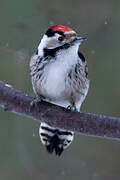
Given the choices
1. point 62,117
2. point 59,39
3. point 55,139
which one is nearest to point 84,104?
point 55,139

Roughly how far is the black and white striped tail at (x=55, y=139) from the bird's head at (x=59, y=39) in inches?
31.3

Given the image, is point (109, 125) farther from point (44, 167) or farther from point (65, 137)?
point (44, 167)

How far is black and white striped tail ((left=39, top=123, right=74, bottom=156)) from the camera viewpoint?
13.7 ft

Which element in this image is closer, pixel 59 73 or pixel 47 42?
pixel 59 73

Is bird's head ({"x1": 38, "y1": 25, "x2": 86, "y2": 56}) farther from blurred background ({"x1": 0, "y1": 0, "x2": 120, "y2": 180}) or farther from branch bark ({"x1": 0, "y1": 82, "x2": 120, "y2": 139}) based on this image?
blurred background ({"x1": 0, "y1": 0, "x2": 120, "y2": 180})

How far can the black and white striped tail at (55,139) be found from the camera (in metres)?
4.17

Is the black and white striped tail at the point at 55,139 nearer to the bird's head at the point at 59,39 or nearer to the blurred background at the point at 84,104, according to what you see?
the bird's head at the point at 59,39

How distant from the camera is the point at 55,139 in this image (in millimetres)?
4238

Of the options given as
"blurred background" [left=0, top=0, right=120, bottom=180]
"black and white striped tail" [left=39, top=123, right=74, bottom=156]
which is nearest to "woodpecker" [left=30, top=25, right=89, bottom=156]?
"black and white striped tail" [left=39, top=123, right=74, bottom=156]

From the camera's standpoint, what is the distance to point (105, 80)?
623 cm

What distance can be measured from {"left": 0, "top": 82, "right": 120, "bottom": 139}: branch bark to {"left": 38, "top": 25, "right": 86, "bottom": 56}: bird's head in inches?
21.6

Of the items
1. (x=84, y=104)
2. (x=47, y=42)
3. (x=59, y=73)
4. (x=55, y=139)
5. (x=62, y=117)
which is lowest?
(x=84, y=104)

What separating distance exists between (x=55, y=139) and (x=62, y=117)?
67 cm

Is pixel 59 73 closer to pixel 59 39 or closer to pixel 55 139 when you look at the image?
pixel 59 39
